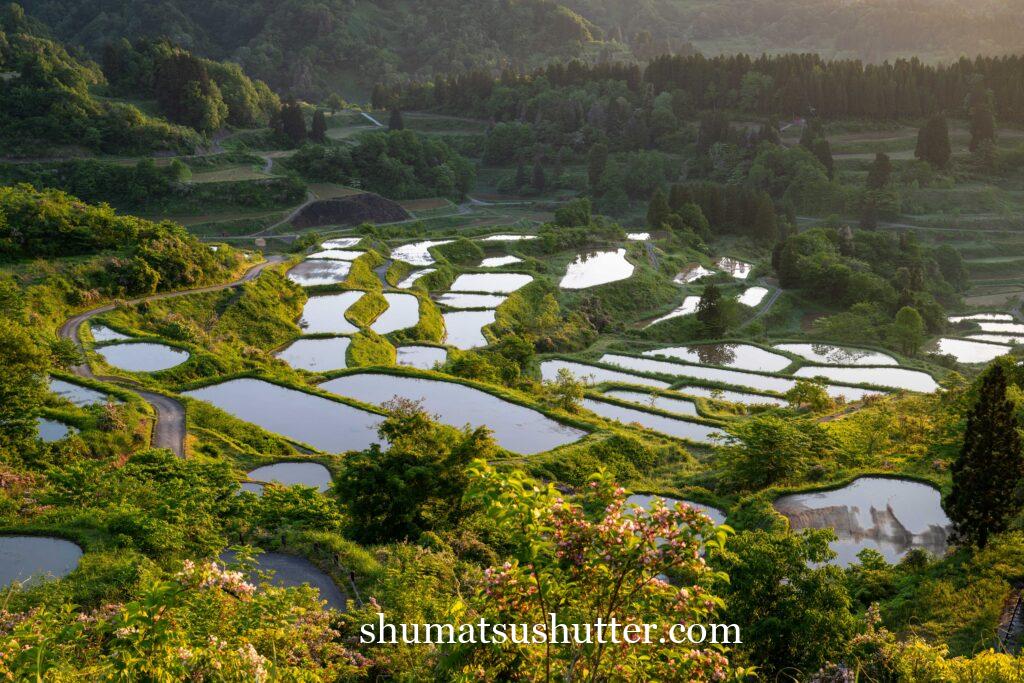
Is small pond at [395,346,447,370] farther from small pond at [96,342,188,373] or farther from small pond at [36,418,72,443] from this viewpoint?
small pond at [36,418,72,443]

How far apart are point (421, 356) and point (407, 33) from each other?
144592 mm

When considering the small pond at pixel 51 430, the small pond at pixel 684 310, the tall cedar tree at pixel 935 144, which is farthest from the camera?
the tall cedar tree at pixel 935 144

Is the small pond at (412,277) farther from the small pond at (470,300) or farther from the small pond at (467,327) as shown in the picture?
the small pond at (467,327)

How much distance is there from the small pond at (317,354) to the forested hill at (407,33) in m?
121

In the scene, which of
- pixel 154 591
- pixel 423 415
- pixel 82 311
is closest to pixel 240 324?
pixel 82 311

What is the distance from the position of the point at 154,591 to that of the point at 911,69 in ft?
336

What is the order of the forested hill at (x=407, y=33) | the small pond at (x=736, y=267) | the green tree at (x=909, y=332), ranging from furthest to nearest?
the forested hill at (x=407, y=33) < the small pond at (x=736, y=267) < the green tree at (x=909, y=332)

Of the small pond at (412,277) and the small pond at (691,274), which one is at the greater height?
the small pond at (412,277)

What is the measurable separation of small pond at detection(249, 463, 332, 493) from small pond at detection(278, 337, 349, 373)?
341 inches

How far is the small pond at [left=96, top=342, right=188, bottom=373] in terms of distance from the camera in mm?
23484

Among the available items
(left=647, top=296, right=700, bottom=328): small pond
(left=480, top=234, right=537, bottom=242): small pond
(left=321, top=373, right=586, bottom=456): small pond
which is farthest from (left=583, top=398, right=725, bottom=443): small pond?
(left=480, top=234, right=537, bottom=242): small pond

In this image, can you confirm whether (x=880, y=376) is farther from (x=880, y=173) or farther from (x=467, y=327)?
(x=880, y=173)

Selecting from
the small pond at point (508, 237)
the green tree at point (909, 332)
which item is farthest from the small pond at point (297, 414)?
the small pond at point (508, 237)

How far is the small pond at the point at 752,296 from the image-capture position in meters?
47.2
